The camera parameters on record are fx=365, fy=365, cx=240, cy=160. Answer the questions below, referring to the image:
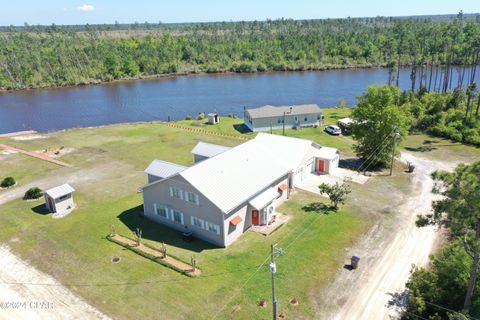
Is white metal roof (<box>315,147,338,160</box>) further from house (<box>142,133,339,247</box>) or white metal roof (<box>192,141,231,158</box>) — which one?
white metal roof (<box>192,141,231,158</box>)

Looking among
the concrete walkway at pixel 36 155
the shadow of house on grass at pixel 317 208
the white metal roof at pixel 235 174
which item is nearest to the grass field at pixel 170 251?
the shadow of house on grass at pixel 317 208

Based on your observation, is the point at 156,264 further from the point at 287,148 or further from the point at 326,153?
the point at 326,153

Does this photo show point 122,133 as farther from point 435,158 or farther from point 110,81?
point 110,81

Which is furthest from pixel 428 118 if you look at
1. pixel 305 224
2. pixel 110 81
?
pixel 110 81

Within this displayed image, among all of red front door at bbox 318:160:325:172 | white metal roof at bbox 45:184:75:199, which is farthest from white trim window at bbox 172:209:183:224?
red front door at bbox 318:160:325:172

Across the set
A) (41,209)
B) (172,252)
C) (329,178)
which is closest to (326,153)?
(329,178)

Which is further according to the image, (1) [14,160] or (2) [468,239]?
(1) [14,160]
